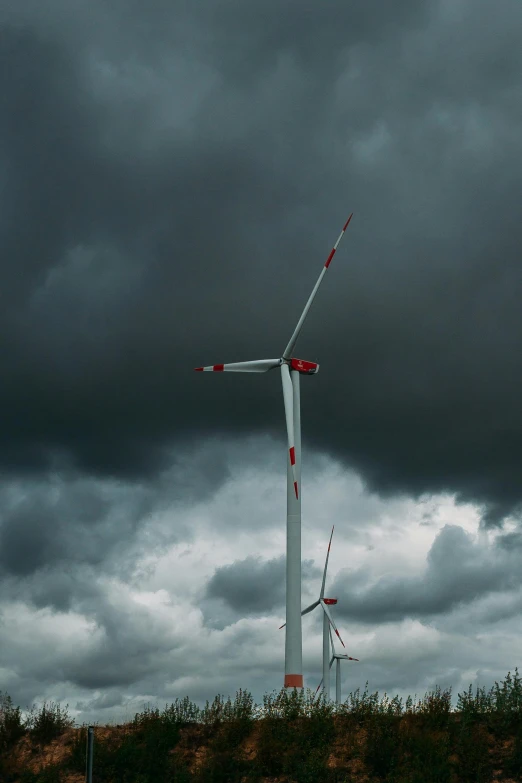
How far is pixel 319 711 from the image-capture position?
43688 mm

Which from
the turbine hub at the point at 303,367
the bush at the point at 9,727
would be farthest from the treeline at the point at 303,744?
the turbine hub at the point at 303,367

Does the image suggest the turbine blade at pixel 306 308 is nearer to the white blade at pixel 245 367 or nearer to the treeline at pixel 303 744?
the white blade at pixel 245 367

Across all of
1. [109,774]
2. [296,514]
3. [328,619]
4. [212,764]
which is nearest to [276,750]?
[212,764]

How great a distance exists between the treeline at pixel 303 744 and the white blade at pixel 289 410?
15799 millimetres

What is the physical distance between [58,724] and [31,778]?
17.5 ft

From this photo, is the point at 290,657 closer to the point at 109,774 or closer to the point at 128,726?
the point at 128,726

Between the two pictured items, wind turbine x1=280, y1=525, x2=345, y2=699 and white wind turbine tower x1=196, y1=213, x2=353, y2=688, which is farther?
wind turbine x1=280, y1=525, x2=345, y2=699

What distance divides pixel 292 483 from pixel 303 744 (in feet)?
62.3

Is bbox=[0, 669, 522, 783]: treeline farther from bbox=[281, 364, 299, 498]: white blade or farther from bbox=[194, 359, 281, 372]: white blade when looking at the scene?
bbox=[194, 359, 281, 372]: white blade

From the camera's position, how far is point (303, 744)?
4122cm

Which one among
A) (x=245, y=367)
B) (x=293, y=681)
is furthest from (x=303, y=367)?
(x=293, y=681)

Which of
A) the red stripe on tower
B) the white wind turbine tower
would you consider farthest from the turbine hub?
the red stripe on tower

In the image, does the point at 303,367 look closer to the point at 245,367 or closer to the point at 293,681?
the point at 245,367

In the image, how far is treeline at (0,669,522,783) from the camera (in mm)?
37906
